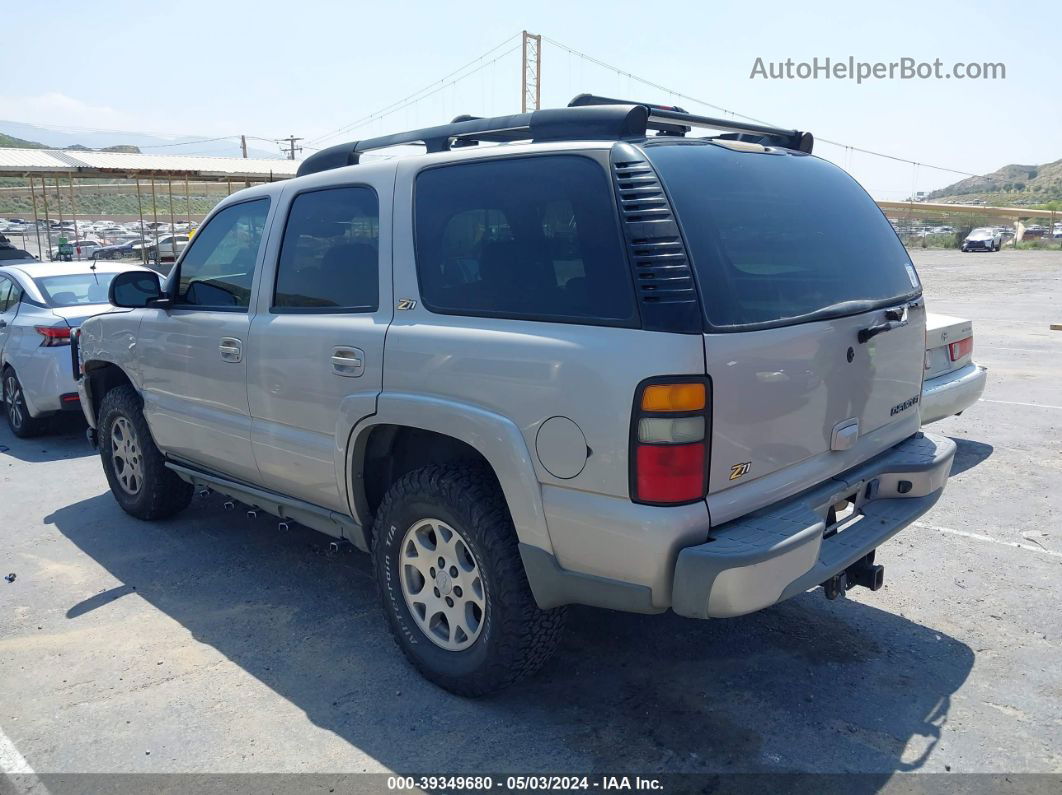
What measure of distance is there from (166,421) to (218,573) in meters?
0.94

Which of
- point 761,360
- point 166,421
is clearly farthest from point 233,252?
point 761,360

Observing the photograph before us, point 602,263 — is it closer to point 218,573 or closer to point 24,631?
point 218,573

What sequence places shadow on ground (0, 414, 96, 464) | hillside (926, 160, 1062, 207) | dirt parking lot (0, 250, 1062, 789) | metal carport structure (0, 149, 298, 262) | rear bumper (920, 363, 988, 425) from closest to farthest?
dirt parking lot (0, 250, 1062, 789)
rear bumper (920, 363, 988, 425)
shadow on ground (0, 414, 96, 464)
metal carport structure (0, 149, 298, 262)
hillside (926, 160, 1062, 207)

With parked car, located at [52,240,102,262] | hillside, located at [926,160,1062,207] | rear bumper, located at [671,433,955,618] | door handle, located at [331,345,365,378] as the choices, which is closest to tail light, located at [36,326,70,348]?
door handle, located at [331,345,365,378]

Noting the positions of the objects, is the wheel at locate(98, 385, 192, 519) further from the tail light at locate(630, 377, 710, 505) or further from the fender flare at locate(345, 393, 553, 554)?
the tail light at locate(630, 377, 710, 505)

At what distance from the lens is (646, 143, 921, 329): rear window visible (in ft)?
9.14

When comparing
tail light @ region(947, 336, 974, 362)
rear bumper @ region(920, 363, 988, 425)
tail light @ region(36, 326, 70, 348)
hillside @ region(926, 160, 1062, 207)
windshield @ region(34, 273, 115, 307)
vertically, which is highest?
hillside @ region(926, 160, 1062, 207)

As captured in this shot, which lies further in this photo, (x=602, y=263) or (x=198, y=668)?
(x=198, y=668)

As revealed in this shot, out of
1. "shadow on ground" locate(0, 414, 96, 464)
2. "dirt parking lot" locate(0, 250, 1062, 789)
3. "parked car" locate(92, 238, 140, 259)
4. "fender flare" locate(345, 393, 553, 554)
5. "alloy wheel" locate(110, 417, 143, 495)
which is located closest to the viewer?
"fender flare" locate(345, 393, 553, 554)

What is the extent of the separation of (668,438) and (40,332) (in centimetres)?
683

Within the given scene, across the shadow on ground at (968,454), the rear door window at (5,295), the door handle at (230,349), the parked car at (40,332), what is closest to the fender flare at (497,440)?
the door handle at (230,349)

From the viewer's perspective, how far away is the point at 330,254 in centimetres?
387

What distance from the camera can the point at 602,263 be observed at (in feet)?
9.19

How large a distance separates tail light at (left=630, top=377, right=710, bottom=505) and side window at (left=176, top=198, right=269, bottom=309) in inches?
96.6
